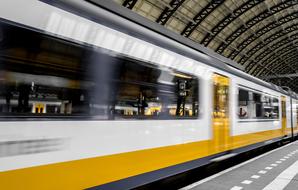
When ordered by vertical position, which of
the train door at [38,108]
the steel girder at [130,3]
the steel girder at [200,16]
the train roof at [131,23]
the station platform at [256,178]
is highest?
the steel girder at [200,16]

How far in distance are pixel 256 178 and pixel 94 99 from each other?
452cm

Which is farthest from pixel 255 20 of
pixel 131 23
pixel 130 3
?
pixel 131 23

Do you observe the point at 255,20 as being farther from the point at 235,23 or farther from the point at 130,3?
the point at 130,3

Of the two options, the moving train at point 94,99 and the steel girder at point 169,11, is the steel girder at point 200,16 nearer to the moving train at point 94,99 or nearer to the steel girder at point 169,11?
the steel girder at point 169,11

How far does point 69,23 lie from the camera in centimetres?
383

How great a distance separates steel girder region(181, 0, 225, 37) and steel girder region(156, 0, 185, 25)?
370 centimetres

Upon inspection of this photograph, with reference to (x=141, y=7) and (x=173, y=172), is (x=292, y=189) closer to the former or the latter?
(x=173, y=172)

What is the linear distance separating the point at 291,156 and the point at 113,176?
828 centimetres

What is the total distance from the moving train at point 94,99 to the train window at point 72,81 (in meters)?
0.01

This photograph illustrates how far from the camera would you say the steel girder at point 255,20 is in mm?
28984

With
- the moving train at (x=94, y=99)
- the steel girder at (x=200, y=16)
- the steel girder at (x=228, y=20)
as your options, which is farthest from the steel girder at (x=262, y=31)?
the moving train at (x=94, y=99)

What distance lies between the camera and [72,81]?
3.84 meters

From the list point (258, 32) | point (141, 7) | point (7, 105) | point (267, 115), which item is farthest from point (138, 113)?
point (258, 32)

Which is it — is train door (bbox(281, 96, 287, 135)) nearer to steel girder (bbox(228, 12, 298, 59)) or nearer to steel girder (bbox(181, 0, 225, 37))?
steel girder (bbox(181, 0, 225, 37))
